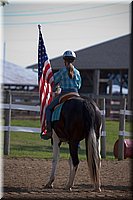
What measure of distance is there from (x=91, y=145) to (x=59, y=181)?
1.35 metres

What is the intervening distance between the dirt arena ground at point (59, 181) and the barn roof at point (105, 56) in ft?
60.9

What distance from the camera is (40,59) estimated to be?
770 centimetres

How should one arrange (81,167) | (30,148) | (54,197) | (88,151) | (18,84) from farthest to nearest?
1. (18,84)
2. (30,148)
3. (81,167)
4. (88,151)
5. (54,197)

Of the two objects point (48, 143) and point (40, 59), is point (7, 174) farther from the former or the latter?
point (48, 143)

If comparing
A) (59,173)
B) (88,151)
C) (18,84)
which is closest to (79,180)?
(59,173)

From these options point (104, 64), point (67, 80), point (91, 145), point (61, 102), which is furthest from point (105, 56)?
point (91, 145)

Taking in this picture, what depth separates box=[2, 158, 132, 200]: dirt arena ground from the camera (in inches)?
237

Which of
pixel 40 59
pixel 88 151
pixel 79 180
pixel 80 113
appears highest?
pixel 40 59

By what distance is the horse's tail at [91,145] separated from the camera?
20.2 ft

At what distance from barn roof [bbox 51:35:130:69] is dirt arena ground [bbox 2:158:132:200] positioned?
18.5 meters

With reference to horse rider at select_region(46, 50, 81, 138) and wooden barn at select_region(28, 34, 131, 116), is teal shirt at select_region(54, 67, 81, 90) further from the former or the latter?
wooden barn at select_region(28, 34, 131, 116)

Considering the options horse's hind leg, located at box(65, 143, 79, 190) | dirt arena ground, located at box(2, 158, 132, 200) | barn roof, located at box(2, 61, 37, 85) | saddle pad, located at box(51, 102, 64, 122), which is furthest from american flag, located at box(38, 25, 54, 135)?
barn roof, located at box(2, 61, 37, 85)

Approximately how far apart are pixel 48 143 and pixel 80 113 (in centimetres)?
732

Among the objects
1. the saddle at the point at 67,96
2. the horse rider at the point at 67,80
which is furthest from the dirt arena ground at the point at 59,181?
the saddle at the point at 67,96
